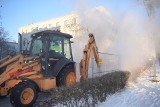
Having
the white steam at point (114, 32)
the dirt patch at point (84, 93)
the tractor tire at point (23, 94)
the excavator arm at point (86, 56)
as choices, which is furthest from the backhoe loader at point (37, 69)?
the white steam at point (114, 32)

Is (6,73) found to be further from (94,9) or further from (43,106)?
(94,9)

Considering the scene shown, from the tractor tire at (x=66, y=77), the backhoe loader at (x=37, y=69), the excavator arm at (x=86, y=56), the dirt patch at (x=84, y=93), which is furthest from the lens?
the excavator arm at (x=86, y=56)

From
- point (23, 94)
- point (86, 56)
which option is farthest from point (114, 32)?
point (23, 94)

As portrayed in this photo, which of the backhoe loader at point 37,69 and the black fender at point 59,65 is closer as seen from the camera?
the backhoe loader at point 37,69

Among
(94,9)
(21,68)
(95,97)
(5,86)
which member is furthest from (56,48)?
(94,9)

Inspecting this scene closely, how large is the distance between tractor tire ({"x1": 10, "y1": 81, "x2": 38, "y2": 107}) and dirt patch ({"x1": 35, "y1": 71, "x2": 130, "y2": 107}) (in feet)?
1.53

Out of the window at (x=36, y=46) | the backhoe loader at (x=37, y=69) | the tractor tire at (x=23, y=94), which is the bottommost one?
the tractor tire at (x=23, y=94)

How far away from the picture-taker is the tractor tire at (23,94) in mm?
7367

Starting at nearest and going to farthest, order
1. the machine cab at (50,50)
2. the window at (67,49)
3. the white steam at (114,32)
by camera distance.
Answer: the machine cab at (50,50) < the window at (67,49) < the white steam at (114,32)

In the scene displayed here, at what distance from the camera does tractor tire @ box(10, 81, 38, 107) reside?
7367 mm

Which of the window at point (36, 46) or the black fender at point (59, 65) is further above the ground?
the window at point (36, 46)

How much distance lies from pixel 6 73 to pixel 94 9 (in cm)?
1281

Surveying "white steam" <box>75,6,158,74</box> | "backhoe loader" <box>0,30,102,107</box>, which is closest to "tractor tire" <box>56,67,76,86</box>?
"backhoe loader" <box>0,30,102,107</box>

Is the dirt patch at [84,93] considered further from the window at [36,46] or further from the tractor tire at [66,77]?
the window at [36,46]
